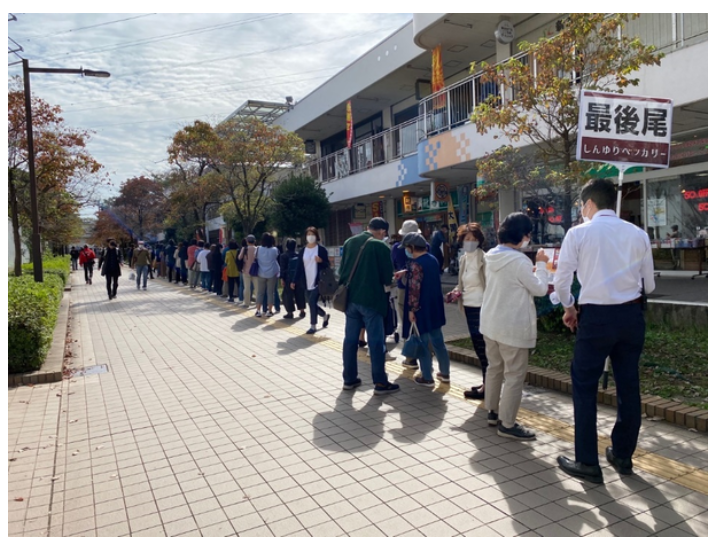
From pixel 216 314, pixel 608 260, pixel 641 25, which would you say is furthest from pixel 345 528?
pixel 641 25

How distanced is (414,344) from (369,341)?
531 millimetres

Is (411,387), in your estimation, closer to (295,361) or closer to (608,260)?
(295,361)

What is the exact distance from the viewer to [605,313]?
143 inches

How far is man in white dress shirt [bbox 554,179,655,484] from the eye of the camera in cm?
363

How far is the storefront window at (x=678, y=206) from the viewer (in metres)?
13.3

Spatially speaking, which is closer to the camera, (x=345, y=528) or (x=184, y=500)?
(x=345, y=528)

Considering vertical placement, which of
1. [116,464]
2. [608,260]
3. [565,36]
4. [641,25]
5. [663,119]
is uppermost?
[641,25]

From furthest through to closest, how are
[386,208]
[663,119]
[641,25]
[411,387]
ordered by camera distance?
[386,208]
[641,25]
[411,387]
[663,119]

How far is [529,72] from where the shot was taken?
29.7 ft

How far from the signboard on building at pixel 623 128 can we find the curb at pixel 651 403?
2.16 meters

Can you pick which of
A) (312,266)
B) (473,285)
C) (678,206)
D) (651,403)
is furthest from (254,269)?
(678,206)

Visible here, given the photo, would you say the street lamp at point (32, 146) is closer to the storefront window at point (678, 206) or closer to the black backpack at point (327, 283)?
the black backpack at point (327, 283)

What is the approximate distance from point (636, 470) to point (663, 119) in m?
3.29

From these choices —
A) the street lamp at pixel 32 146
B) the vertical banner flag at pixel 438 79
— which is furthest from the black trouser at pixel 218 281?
the vertical banner flag at pixel 438 79
